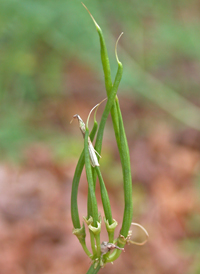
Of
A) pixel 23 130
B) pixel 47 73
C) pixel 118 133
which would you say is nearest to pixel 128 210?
pixel 118 133

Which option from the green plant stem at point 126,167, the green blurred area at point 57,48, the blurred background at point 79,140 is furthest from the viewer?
the blurred background at point 79,140

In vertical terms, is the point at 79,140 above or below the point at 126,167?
below

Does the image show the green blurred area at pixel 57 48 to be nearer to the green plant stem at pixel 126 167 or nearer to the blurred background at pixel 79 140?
the blurred background at pixel 79 140

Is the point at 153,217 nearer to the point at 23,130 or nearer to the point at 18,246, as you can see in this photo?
the point at 18,246

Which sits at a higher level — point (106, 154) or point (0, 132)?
point (0, 132)

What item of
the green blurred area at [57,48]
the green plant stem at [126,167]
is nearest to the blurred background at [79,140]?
the green blurred area at [57,48]

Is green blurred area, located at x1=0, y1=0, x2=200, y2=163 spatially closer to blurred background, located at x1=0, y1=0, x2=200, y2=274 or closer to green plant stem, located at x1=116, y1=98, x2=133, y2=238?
blurred background, located at x1=0, y1=0, x2=200, y2=274

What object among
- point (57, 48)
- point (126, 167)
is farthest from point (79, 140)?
point (126, 167)

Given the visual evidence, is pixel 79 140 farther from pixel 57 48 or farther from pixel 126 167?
pixel 126 167
